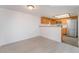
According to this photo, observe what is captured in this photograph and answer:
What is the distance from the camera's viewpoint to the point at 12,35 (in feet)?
11.2

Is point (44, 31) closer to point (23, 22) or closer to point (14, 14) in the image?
point (23, 22)

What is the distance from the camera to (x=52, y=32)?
A: 4.40 m

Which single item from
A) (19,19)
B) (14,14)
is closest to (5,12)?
(14,14)

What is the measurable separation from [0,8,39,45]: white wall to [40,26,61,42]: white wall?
568 mm

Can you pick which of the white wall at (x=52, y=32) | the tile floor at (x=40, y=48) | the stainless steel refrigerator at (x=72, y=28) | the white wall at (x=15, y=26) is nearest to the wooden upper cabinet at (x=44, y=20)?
the white wall at (x=52, y=32)

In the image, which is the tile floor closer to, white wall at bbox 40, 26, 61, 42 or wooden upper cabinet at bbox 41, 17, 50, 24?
white wall at bbox 40, 26, 61, 42

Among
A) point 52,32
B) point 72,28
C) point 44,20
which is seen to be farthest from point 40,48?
point 44,20

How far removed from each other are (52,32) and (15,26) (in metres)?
1.87

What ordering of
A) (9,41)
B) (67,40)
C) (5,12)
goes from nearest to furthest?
(5,12)
(9,41)
(67,40)

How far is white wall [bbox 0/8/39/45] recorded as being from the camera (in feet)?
9.95

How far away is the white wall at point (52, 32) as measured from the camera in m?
4.10

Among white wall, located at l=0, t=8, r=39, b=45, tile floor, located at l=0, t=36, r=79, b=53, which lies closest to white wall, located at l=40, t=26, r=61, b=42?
white wall, located at l=0, t=8, r=39, b=45

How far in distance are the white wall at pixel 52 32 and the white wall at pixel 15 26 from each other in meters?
0.57
